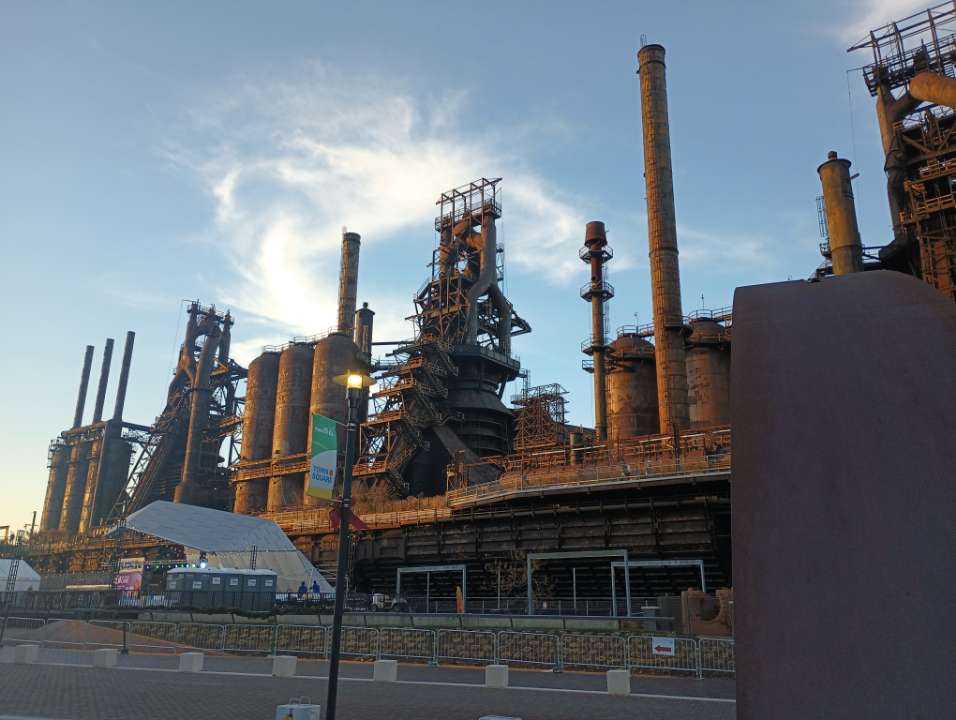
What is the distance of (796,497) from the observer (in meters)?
5.41

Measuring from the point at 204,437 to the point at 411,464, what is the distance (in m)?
39.0

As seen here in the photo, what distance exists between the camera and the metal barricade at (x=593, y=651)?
21.9 metres

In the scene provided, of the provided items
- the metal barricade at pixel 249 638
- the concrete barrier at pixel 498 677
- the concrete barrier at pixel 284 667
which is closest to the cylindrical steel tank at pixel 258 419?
the metal barricade at pixel 249 638

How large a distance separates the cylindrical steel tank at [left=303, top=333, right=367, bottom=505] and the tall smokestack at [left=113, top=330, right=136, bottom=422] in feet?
137

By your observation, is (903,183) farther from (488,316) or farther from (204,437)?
(204,437)

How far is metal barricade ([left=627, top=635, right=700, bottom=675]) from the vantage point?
20641mm

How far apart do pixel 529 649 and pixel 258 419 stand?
208 ft

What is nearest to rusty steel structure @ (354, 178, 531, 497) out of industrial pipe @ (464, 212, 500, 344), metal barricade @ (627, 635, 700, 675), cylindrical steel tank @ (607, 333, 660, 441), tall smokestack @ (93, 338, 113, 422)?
industrial pipe @ (464, 212, 500, 344)

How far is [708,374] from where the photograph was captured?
2185 inches

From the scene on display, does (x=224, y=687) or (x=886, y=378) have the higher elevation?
(x=886, y=378)

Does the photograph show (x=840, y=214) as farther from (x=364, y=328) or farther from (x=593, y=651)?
(x=364, y=328)

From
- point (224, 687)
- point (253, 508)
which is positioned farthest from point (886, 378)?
point (253, 508)

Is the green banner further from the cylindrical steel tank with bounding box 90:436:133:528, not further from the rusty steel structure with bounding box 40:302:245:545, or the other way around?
the cylindrical steel tank with bounding box 90:436:133:528

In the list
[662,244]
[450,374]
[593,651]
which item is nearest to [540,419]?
[450,374]
